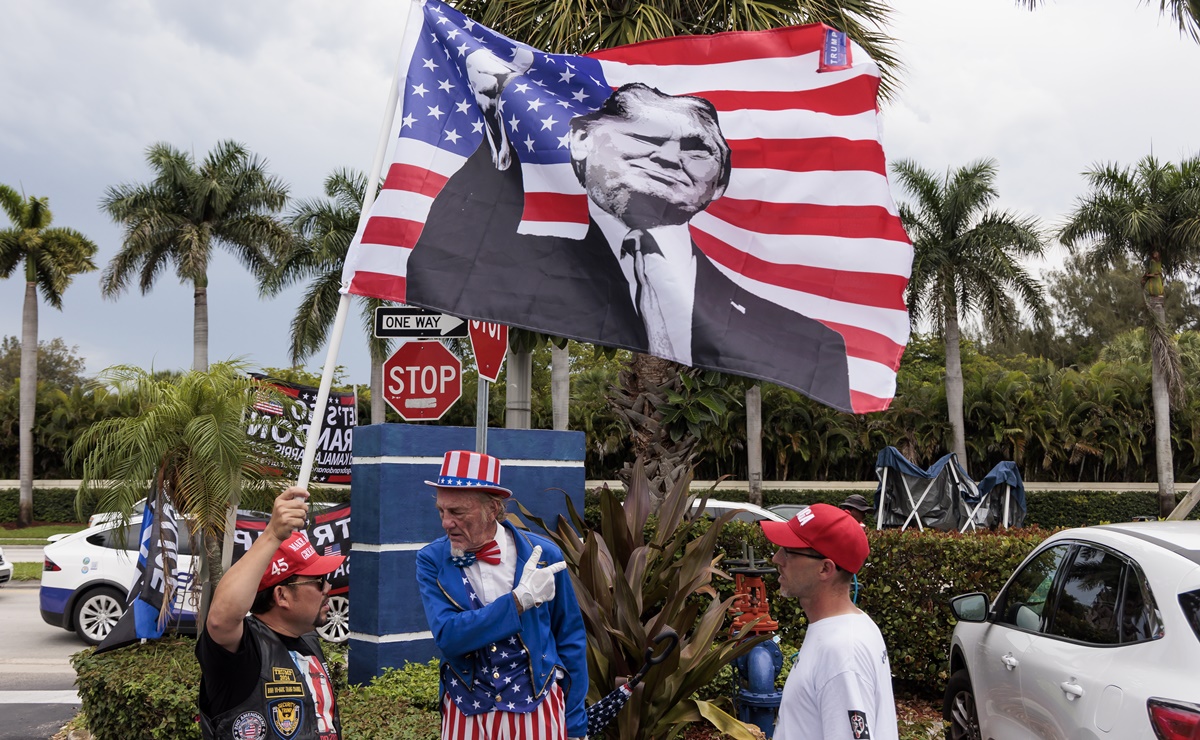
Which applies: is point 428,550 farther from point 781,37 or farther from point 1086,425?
point 1086,425

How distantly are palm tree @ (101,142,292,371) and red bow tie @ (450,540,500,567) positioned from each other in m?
33.7

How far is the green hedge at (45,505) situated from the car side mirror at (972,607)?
3556cm

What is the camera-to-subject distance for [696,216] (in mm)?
5176

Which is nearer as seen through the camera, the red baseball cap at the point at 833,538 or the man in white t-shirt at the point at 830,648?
the man in white t-shirt at the point at 830,648

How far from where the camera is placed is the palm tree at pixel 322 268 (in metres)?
31.5

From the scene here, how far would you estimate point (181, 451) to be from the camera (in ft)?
22.5

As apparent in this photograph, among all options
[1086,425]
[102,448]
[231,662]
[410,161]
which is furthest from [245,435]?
[1086,425]

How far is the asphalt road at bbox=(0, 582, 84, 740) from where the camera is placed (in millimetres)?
8227

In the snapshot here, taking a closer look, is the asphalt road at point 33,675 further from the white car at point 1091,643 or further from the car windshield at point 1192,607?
the car windshield at point 1192,607

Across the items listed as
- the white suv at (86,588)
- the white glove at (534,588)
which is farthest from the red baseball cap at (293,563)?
the white suv at (86,588)

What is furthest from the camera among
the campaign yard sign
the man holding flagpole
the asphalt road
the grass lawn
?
the grass lawn

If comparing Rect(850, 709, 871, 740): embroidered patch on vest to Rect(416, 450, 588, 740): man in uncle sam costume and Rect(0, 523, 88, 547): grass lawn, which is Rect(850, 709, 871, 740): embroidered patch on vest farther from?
Rect(0, 523, 88, 547): grass lawn

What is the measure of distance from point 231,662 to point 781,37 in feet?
13.2

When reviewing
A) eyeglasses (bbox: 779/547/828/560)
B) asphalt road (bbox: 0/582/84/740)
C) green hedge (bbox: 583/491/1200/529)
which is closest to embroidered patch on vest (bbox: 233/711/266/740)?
eyeglasses (bbox: 779/547/828/560)
